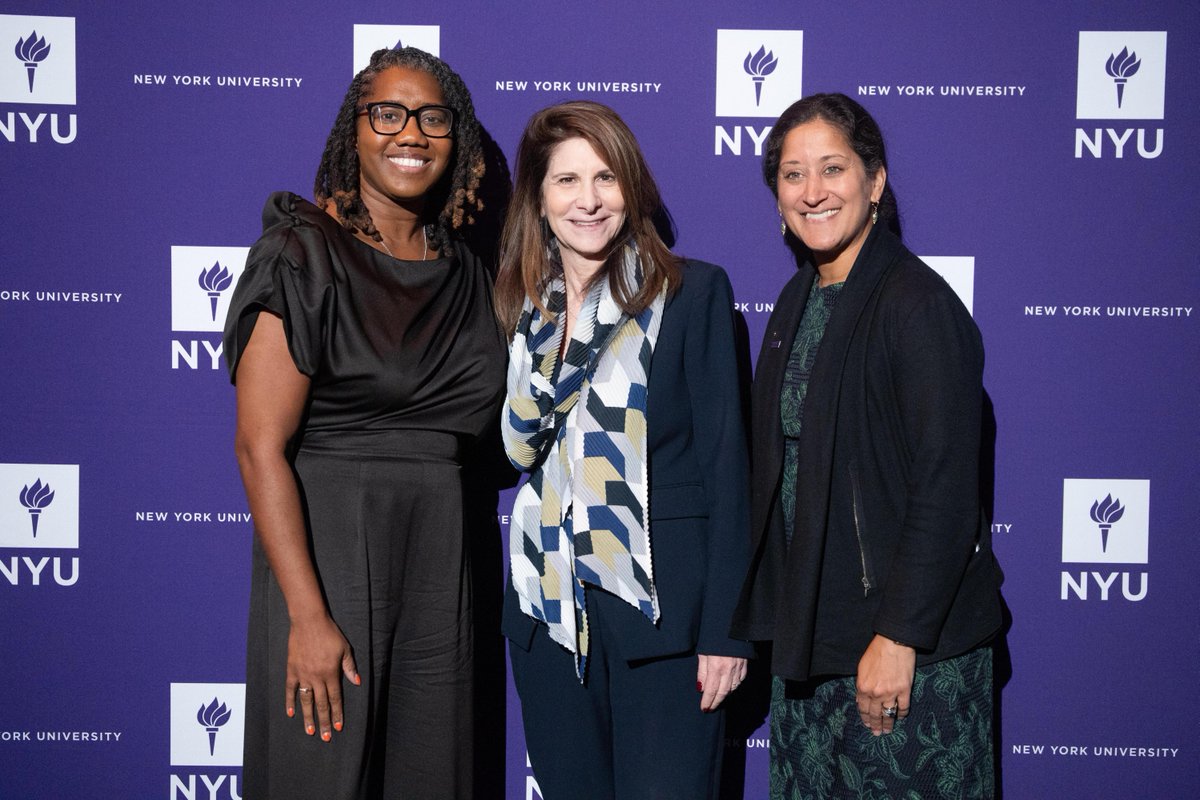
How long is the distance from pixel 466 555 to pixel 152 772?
4.44ft

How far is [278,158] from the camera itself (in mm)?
2480

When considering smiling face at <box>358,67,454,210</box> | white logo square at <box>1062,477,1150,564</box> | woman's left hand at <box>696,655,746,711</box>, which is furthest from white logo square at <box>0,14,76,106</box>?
white logo square at <box>1062,477,1150,564</box>

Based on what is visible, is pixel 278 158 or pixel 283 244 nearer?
pixel 283 244

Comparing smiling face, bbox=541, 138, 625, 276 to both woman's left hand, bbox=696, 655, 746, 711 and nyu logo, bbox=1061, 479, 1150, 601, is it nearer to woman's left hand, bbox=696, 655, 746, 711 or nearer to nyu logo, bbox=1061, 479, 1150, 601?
woman's left hand, bbox=696, 655, 746, 711

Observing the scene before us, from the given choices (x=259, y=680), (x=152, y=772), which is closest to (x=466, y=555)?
(x=259, y=680)

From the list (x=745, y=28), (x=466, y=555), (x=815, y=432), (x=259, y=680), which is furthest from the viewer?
(x=745, y=28)

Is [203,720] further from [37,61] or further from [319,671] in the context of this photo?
[37,61]

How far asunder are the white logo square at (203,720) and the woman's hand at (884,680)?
1.75 meters

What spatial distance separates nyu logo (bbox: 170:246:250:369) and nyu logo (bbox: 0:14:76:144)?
0.45 metres

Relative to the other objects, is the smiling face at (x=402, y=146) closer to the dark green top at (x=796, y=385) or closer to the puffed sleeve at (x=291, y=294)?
the puffed sleeve at (x=291, y=294)

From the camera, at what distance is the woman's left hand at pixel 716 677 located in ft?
5.86

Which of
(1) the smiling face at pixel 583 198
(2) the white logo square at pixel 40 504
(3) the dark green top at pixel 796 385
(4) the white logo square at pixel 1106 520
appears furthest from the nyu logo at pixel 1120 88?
(2) the white logo square at pixel 40 504

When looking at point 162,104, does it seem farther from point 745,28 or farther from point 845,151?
point 845,151

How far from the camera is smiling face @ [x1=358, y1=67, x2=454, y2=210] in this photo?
1929 millimetres
